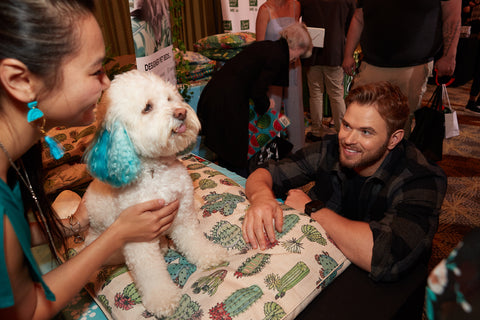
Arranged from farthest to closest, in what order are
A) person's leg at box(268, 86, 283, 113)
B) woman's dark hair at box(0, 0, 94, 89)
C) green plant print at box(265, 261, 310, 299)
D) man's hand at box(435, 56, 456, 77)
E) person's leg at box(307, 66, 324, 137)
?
person's leg at box(307, 66, 324, 137), person's leg at box(268, 86, 283, 113), man's hand at box(435, 56, 456, 77), green plant print at box(265, 261, 310, 299), woman's dark hair at box(0, 0, 94, 89)

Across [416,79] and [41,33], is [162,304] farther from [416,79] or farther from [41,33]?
[416,79]

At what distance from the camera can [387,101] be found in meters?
1.45

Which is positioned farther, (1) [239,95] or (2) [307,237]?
(1) [239,95]

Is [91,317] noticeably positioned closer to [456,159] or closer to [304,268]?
[304,268]

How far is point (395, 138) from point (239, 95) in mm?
1431

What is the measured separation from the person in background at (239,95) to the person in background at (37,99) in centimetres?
179

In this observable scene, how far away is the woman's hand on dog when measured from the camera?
0.96m

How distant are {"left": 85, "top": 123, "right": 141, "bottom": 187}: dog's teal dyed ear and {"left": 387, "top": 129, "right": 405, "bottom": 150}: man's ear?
46.9 inches

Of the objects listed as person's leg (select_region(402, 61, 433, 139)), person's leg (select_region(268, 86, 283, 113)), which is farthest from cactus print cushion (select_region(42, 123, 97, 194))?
person's leg (select_region(402, 61, 433, 139))

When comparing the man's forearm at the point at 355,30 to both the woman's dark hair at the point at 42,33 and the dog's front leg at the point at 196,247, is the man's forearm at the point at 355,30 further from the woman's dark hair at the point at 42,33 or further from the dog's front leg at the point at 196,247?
the woman's dark hair at the point at 42,33

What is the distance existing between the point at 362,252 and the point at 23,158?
1.24 m

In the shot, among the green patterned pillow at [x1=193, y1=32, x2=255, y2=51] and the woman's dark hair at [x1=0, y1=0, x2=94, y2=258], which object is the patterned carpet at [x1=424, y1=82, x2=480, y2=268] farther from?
the green patterned pillow at [x1=193, y1=32, x2=255, y2=51]

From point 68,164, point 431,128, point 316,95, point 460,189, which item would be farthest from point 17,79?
point 316,95

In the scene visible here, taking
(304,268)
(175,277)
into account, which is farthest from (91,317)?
(304,268)
